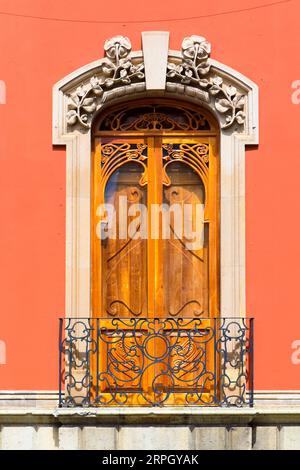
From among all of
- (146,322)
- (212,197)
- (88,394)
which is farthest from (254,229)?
(88,394)

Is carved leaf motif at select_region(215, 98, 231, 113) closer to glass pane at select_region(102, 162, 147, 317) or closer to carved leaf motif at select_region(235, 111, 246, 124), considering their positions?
carved leaf motif at select_region(235, 111, 246, 124)

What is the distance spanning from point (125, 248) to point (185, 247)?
63cm

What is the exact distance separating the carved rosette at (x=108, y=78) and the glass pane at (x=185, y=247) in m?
1.02

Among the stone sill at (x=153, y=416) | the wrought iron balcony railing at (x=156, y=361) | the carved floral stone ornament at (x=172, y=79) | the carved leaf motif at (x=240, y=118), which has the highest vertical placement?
the carved floral stone ornament at (x=172, y=79)

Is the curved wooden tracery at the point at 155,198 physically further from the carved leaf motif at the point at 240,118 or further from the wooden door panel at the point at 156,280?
the carved leaf motif at the point at 240,118

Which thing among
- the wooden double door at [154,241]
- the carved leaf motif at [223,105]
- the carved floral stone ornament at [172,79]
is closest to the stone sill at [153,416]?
the wooden double door at [154,241]

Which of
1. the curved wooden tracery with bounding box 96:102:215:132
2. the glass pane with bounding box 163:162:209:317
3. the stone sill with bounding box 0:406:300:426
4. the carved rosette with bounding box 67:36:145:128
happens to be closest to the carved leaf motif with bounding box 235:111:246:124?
the curved wooden tracery with bounding box 96:102:215:132

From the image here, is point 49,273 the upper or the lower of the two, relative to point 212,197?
lower

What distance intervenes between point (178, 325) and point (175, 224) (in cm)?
111

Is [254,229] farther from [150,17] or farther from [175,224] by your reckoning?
[150,17]

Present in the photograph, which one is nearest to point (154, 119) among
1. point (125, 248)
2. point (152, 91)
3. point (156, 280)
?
point (152, 91)

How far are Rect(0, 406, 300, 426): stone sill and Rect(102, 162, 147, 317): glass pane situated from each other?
1.12m

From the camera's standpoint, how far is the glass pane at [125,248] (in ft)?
40.1

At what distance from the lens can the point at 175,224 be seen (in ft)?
40.4
